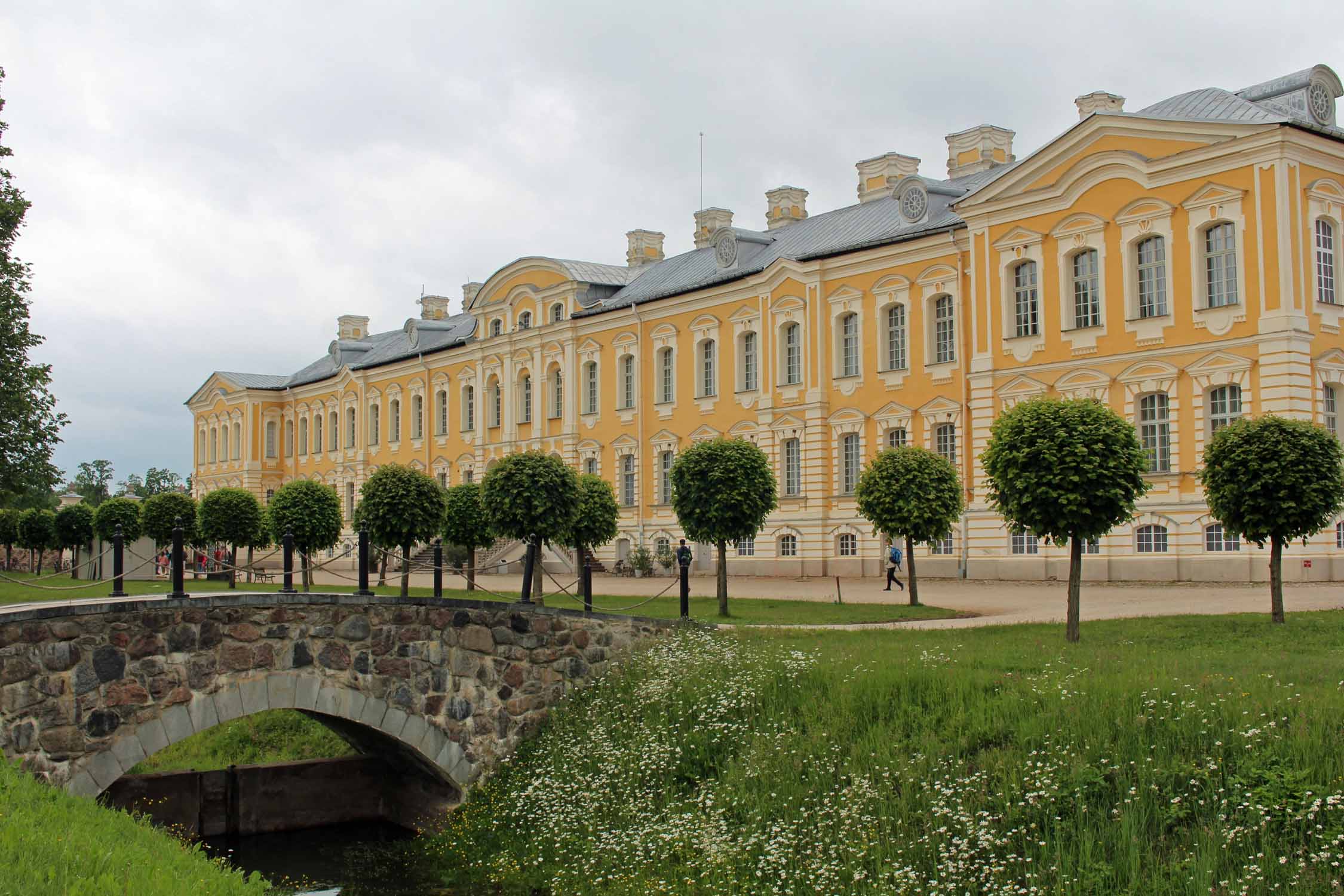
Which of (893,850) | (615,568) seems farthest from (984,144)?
(893,850)

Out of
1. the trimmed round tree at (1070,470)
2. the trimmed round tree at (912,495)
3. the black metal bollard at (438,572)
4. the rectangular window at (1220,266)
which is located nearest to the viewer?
the trimmed round tree at (1070,470)

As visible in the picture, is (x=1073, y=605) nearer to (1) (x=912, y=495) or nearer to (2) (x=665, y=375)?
(1) (x=912, y=495)

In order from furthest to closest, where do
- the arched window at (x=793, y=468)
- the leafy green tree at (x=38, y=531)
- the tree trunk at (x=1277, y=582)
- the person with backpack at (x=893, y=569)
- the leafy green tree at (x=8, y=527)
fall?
the leafy green tree at (x=8, y=527) → the leafy green tree at (x=38, y=531) → the arched window at (x=793, y=468) → the person with backpack at (x=893, y=569) → the tree trunk at (x=1277, y=582)

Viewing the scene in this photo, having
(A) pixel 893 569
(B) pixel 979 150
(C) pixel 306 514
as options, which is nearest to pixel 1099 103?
(B) pixel 979 150

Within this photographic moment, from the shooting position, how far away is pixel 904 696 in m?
14.5

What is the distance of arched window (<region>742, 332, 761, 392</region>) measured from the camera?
4441 cm

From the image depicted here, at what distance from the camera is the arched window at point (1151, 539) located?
104ft

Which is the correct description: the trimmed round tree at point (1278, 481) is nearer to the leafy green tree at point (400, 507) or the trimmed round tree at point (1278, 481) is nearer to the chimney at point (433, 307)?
the leafy green tree at point (400, 507)

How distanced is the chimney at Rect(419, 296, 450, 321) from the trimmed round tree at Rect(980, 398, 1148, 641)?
5765cm

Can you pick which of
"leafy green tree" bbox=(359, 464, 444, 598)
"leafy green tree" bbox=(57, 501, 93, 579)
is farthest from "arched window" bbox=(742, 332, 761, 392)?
"leafy green tree" bbox=(57, 501, 93, 579)

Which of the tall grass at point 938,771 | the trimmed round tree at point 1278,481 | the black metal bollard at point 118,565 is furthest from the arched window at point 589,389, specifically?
the black metal bollard at point 118,565

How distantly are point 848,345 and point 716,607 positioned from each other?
631 inches

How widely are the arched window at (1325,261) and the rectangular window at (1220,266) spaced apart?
1.88 metres

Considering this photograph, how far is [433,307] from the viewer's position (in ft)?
244
